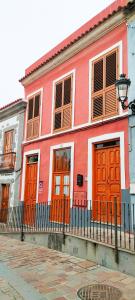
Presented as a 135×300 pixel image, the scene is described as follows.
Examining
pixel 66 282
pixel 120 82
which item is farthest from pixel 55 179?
pixel 66 282

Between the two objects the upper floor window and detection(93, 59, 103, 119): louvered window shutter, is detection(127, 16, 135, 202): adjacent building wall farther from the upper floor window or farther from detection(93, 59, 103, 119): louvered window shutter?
the upper floor window

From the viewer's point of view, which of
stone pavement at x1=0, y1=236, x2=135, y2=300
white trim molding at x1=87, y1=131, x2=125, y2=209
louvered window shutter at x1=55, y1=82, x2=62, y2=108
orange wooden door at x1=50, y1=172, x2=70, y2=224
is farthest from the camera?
louvered window shutter at x1=55, y1=82, x2=62, y2=108

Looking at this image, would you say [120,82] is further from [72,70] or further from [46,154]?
[46,154]

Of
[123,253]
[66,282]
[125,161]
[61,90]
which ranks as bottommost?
[66,282]

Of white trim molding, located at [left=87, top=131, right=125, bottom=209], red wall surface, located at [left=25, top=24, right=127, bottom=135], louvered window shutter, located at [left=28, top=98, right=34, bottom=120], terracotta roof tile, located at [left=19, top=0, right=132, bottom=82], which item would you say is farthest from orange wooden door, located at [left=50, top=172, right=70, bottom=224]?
terracotta roof tile, located at [left=19, top=0, right=132, bottom=82]

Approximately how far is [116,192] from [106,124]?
223 cm

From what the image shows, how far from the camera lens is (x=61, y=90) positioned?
11.3 metres

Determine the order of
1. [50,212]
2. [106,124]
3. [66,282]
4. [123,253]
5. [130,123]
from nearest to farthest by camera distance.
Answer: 1. [66,282]
2. [123,253]
3. [130,123]
4. [106,124]
5. [50,212]

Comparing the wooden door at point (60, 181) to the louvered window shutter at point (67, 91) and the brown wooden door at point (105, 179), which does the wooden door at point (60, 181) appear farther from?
the louvered window shutter at point (67, 91)

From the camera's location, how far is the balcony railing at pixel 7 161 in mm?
13742

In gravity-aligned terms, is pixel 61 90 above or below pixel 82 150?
above

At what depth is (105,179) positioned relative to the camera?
28.2 ft

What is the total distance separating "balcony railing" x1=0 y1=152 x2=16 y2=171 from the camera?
13742 millimetres

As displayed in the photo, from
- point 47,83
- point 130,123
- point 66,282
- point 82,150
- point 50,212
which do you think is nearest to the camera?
point 66,282
